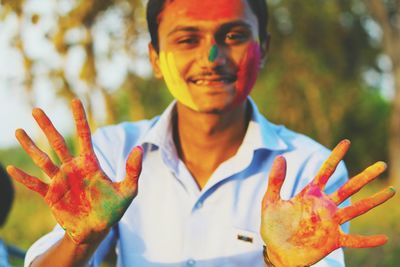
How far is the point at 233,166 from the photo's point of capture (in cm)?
244

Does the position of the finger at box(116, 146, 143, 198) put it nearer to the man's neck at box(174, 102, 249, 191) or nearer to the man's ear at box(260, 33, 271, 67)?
the man's neck at box(174, 102, 249, 191)

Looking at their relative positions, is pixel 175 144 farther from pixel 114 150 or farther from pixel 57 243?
pixel 57 243

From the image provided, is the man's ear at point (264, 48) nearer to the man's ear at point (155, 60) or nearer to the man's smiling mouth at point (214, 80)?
the man's smiling mouth at point (214, 80)

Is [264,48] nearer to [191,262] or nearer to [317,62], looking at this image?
[191,262]

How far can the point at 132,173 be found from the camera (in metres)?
1.88

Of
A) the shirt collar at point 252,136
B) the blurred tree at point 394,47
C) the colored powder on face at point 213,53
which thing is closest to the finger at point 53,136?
the shirt collar at point 252,136

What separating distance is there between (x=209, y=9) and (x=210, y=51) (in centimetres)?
17

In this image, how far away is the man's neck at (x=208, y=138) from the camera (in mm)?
2531

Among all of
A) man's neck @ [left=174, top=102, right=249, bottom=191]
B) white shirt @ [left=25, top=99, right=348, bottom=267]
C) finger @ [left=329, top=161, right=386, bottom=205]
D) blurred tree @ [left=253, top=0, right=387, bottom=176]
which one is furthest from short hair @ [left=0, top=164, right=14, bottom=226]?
blurred tree @ [left=253, top=0, right=387, bottom=176]

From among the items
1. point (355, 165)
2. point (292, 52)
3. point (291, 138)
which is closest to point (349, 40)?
point (292, 52)

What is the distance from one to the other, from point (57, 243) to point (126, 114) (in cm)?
2005

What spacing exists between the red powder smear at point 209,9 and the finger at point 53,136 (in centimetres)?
78

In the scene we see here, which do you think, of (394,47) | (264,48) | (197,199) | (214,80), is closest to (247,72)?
(214,80)

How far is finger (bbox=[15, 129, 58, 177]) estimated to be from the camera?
1.91 meters
